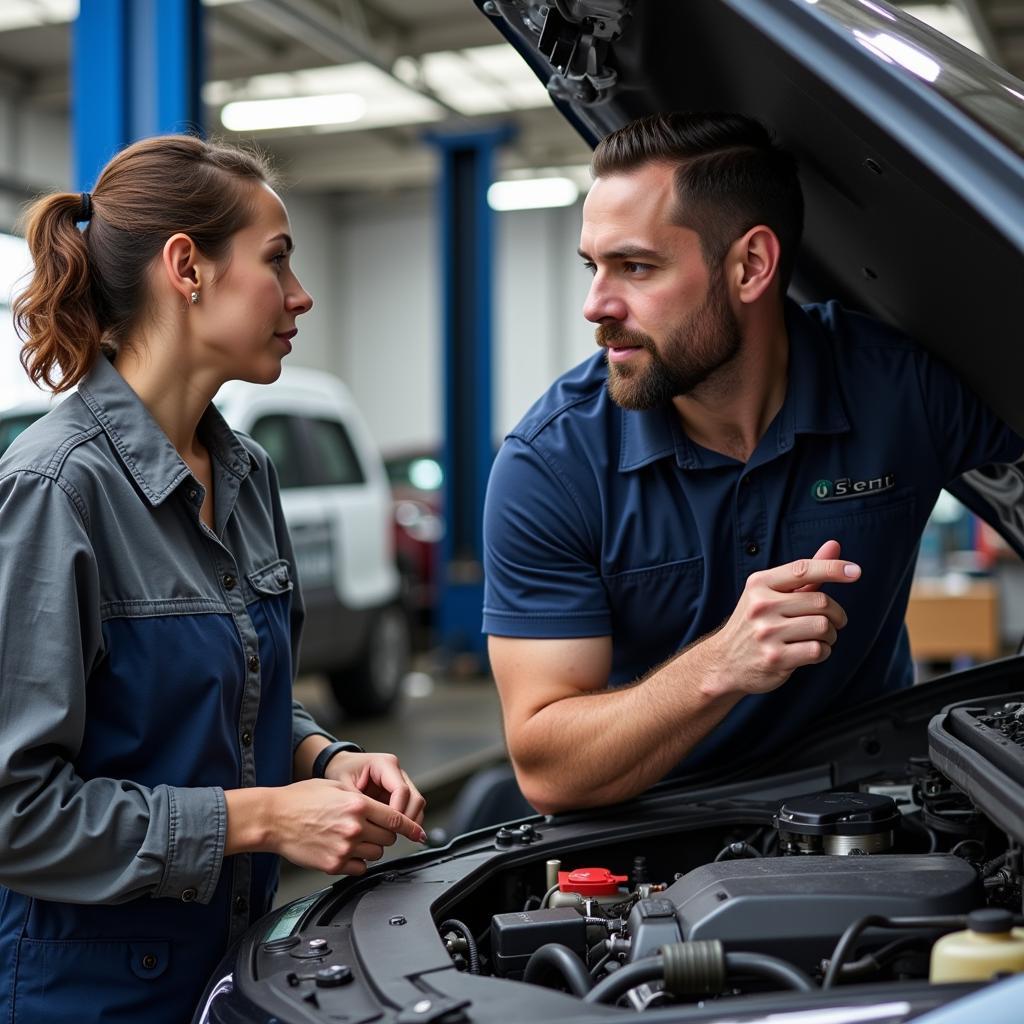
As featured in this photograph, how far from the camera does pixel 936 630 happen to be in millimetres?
7340

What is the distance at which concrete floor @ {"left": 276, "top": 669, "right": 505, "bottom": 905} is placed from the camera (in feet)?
17.1

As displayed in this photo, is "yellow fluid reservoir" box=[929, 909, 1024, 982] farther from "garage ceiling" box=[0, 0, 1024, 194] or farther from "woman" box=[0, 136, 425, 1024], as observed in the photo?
"garage ceiling" box=[0, 0, 1024, 194]

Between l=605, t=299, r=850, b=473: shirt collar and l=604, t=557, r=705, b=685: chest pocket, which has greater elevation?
l=605, t=299, r=850, b=473: shirt collar

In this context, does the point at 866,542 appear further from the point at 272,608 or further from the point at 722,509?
the point at 272,608

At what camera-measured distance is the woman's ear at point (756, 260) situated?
185 centimetres

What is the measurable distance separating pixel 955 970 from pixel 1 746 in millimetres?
960

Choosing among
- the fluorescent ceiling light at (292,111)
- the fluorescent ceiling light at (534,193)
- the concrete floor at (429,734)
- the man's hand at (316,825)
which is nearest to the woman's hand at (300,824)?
the man's hand at (316,825)

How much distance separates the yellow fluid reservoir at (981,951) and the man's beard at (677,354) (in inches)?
36.7

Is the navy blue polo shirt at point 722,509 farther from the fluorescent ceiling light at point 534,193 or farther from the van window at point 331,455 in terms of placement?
the fluorescent ceiling light at point 534,193

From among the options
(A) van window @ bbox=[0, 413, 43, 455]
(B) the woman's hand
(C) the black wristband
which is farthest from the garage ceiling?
(B) the woman's hand

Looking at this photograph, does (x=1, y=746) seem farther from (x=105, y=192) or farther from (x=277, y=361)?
(x=105, y=192)

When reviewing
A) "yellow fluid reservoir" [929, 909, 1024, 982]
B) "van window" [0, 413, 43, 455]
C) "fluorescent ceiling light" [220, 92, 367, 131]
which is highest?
"yellow fluid reservoir" [929, 909, 1024, 982]

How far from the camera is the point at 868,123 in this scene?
1317mm

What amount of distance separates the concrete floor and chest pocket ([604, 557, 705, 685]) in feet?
8.97
